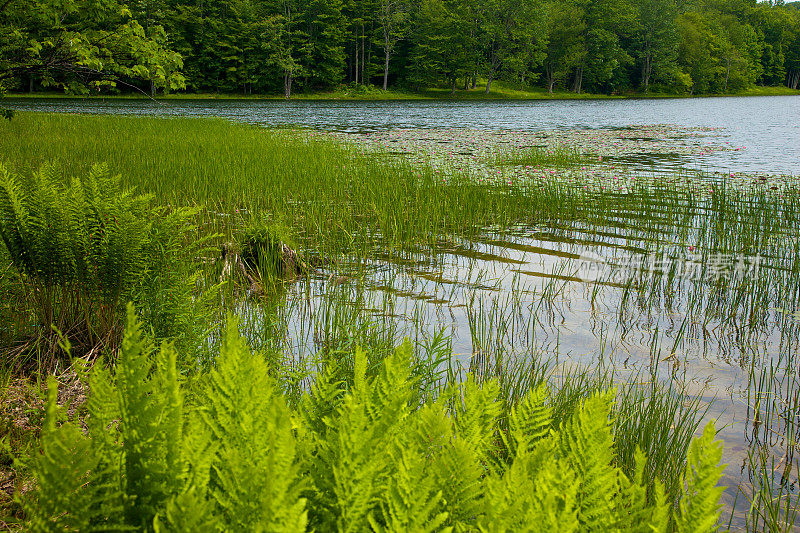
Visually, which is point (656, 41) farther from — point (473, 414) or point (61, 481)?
point (61, 481)

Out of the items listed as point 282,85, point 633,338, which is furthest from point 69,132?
point 282,85

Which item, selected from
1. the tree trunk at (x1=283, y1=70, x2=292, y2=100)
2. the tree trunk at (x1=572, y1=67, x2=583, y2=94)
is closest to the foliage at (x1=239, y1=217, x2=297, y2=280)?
the tree trunk at (x1=283, y1=70, x2=292, y2=100)

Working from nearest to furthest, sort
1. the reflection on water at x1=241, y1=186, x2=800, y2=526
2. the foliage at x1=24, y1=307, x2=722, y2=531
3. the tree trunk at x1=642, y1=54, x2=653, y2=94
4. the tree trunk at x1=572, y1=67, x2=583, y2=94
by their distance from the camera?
the foliage at x1=24, y1=307, x2=722, y2=531
the reflection on water at x1=241, y1=186, x2=800, y2=526
the tree trunk at x1=572, y1=67, x2=583, y2=94
the tree trunk at x1=642, y1=54, x2=653, y2=94

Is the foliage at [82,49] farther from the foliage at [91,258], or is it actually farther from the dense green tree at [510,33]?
the dense green tree at [510,33]

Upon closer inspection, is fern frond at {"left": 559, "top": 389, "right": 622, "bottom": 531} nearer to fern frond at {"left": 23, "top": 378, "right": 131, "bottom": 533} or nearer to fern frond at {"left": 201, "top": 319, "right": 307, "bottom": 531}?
fern frond at {"left": 201, "top": 319, "right": 307, "bottom": 531}

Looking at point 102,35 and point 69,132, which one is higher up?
point 102,35

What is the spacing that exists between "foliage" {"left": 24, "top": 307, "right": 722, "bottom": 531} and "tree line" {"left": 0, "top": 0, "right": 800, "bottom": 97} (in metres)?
50.7

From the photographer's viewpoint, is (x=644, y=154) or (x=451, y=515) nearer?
(x=451, y=515)

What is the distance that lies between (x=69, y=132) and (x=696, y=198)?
52.9 ft

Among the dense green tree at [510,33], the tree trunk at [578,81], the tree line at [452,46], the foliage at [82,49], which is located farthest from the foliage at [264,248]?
the tree trunk at [578,81]

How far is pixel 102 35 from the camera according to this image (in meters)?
8.69

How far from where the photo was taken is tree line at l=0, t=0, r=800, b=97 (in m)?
56.9

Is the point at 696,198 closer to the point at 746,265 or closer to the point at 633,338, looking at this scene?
the point at 746,265

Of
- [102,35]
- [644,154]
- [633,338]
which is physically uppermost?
[102,35]
